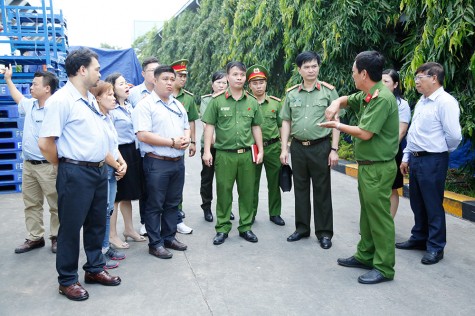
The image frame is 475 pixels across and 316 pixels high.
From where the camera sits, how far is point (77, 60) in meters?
3.16

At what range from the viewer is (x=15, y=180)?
6.79m

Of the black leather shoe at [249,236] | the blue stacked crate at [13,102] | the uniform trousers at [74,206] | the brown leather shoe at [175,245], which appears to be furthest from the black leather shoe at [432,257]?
the blue stacked crate at [13,102]

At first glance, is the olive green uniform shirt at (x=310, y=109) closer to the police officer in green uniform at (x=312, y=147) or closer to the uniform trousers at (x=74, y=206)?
the police officer in green uniform at (x=312, y=147)

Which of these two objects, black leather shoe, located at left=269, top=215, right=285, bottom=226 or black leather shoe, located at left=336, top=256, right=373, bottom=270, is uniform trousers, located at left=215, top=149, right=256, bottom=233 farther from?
black leather shoe, located at left=336, top=256, right=373, bottom=270

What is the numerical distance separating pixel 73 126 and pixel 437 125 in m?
3.00

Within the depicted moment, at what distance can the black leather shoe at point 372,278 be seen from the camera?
3451 millimetres

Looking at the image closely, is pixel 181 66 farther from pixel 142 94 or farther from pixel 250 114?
pixel 250 114

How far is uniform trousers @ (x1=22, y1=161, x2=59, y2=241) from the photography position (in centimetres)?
422

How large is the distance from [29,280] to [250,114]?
2479 mm

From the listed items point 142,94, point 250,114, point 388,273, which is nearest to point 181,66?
point 142,94

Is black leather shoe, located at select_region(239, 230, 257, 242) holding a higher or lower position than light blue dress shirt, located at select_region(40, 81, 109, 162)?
lower

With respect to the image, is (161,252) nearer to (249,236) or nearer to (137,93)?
(249,236)

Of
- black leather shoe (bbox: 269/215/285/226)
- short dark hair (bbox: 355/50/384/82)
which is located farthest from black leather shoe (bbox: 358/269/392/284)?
black leather shoe (bbox: 269/215/285/226)

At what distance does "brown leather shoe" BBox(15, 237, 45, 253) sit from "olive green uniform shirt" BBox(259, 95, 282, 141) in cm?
258
